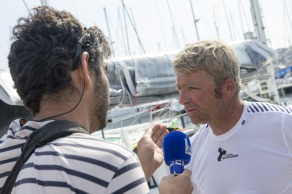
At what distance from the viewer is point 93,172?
1.16 m

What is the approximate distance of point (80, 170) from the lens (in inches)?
45.5

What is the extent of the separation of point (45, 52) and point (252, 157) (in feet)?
5.33

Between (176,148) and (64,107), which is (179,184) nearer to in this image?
(176,148)

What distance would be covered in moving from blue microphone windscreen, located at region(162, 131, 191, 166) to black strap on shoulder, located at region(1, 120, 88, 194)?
0.98 metres

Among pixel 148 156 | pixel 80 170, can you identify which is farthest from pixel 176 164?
pixel 80 170

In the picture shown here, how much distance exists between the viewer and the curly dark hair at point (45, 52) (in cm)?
135

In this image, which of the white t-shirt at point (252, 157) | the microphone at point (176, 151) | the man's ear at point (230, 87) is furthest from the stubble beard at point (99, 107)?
the man's ear at point (230, 87)

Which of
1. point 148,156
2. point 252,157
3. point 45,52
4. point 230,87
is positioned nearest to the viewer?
point 45,52

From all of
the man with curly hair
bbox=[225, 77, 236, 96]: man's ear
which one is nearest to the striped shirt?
the man with curly hair

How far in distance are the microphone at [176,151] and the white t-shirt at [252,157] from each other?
47 cm

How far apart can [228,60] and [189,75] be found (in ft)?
1.00

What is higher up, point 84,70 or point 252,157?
point 84,70

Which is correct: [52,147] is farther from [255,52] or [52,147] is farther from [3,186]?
[255,52]

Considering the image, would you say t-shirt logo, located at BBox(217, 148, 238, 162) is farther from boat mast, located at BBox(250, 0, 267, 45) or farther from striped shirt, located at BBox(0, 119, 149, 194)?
boat mast, located at BBox(250, 0, 267, 45)
